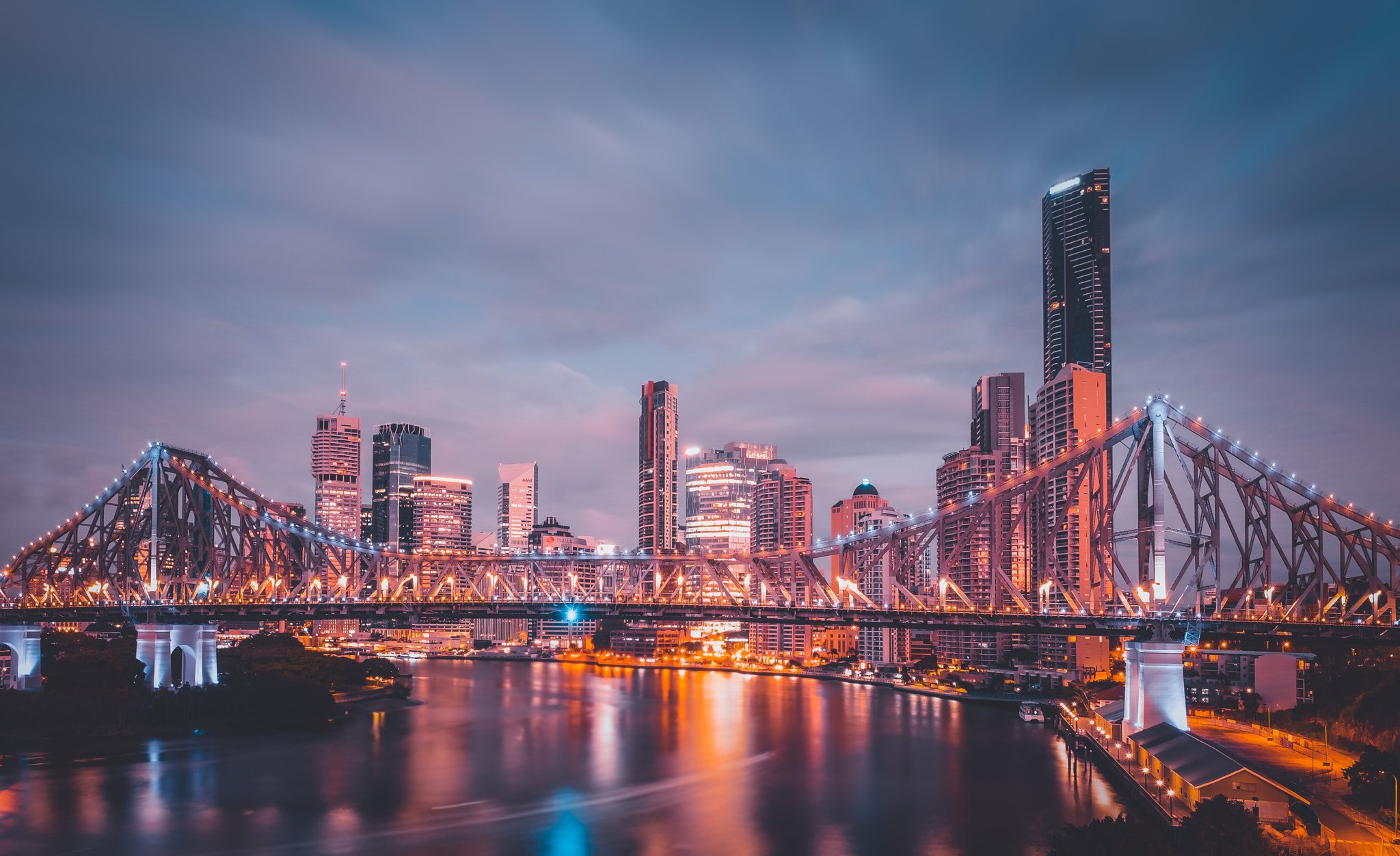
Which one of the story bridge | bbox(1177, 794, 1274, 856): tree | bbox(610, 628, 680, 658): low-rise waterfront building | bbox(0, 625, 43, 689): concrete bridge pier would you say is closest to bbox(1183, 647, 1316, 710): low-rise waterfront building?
the story bridge

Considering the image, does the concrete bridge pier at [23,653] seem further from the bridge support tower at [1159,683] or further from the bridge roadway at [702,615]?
the bridge support tower at [1159,683]

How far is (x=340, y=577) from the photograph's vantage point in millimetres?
87562

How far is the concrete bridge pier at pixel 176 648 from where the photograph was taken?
251 feet

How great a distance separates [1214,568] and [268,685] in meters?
60.1

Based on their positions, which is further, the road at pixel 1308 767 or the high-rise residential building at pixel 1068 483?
the high-rise residential building at pixel 1068 483

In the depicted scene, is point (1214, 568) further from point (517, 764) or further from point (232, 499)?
point (232, 499)

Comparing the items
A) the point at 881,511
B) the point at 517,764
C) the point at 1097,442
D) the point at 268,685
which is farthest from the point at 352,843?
the point at 881,511

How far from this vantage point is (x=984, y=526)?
449ft

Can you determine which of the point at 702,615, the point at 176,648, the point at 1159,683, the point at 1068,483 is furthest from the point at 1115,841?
the point at 1068,483

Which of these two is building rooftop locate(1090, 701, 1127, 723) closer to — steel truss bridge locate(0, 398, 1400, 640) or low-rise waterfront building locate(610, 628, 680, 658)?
steel truss bridge locate(0, 398, 1400, 640)

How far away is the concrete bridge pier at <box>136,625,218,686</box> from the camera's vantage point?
76.4 metres

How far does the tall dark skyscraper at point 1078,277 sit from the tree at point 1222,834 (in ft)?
440

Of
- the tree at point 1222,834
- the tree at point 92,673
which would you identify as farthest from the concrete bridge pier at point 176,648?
the tree at point 1222,834

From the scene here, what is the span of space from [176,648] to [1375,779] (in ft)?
251
